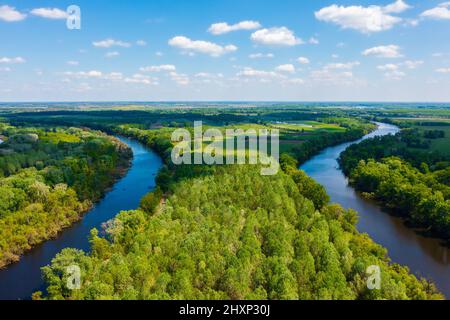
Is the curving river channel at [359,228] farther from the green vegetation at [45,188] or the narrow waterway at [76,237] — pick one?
the green vegetation at [45,188]

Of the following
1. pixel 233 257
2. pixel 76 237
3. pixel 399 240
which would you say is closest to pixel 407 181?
pixel 399 240

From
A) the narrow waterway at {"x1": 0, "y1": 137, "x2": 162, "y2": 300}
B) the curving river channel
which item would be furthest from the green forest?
the curving river channel

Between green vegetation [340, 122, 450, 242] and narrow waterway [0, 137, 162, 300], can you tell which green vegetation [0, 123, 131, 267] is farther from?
green vegetation [340, 122, 450, 242]

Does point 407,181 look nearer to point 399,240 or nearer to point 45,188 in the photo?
point 399,240

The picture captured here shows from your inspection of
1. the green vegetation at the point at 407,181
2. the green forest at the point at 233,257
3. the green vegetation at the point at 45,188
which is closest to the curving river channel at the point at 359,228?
the green vegetation at the point at 45,188

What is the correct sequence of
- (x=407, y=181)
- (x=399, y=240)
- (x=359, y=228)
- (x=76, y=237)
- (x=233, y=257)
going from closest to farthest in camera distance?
1. (x=233, y=257)
2. (x=399, y=240)
3. (x=76, y=237)
4. (x=359, y=228)
5. (x=407, y=181)
